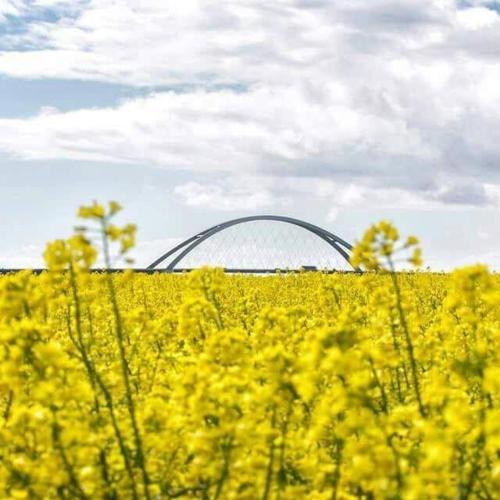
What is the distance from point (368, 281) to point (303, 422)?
6.07 feet

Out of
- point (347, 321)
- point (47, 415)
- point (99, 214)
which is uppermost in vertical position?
point (99, 214)

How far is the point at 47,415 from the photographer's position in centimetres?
459

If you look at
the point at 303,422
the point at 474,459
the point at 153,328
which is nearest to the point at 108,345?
the point at 153,328

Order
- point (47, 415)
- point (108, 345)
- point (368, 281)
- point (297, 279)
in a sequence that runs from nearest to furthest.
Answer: point (47, 415) < point (368, 281) < point (108, 345) < point (297, 279)

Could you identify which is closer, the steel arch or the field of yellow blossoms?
the field of yellow blossoms

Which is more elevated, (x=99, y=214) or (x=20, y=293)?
(x=99, y=214)

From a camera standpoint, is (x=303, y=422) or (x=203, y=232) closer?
(x=303, y=422)

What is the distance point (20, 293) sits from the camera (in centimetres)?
491

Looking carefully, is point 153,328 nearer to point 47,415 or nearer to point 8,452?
point 8,452

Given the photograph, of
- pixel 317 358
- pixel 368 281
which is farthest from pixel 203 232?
pixel 317 358

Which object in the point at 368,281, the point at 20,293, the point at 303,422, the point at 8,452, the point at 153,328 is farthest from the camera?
the point at 368,281

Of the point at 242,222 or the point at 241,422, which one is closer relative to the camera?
the point at 241,422

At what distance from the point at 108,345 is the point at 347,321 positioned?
6.92m

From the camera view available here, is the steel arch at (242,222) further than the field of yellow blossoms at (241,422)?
Yes
